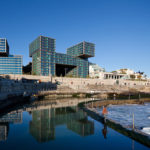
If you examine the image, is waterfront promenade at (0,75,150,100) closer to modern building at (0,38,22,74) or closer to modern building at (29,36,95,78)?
modern building at (29,36,95,78)

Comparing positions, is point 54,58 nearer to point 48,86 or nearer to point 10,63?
point 10,63

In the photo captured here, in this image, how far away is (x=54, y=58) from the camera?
152m

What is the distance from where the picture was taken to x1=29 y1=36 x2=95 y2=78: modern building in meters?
144

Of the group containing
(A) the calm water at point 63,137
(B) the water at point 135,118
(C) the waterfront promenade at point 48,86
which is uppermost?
(C) the waterfront promenade at point 48,86

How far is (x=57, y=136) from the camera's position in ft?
64.3

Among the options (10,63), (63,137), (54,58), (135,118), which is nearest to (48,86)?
(135,118)

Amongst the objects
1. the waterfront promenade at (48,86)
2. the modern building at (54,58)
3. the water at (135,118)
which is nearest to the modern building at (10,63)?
the modern building at (54,58)

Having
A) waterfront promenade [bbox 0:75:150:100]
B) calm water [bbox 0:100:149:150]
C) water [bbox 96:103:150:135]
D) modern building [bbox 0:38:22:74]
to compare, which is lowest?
calm water [bbox 0:100:149:150]

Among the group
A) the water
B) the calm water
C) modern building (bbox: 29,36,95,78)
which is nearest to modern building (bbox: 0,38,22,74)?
modern building (bbox: 29,36,95,78)

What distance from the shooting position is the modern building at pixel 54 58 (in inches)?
5674

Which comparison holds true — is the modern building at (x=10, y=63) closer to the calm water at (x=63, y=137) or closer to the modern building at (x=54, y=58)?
the modern building at (x=54, y=58)

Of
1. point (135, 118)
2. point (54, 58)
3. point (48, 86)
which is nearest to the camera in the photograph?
point (135, 118)

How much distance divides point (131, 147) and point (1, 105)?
33.1m

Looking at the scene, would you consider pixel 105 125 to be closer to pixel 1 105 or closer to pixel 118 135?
pixel 118 135
